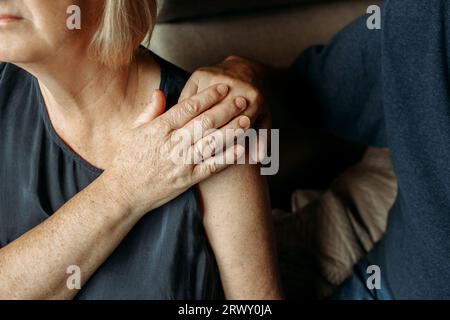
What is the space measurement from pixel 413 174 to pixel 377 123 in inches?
7.6

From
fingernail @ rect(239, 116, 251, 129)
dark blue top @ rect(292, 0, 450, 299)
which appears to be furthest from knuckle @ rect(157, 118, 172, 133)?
dark blue top @ rect(292, 0, 450, 299)

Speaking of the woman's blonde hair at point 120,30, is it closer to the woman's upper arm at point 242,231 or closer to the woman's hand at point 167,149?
the woman's hand at point 167,149

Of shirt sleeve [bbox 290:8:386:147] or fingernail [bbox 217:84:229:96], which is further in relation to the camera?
shirt sleeve [bbox 290:8:386:147]

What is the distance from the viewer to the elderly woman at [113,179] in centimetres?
78

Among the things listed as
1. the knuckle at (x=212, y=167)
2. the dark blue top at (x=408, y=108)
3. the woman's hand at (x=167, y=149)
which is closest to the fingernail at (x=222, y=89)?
the woman's hand at (x=167, y=149)

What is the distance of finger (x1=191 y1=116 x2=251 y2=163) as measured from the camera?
76 cm

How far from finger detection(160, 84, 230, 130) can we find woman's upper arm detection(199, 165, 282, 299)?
4.4 inches

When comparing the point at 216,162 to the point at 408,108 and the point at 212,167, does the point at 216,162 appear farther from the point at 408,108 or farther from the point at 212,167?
the point at 408,108

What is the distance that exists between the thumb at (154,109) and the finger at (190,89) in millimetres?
29

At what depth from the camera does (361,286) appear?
109 centimetres

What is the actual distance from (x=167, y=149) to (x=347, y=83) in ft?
1.34

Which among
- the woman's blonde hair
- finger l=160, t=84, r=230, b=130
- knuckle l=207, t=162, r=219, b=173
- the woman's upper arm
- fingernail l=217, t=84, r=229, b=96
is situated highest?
the woman's blonde hair

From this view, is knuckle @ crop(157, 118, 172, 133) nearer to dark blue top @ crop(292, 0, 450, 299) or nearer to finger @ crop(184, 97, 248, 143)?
finger @ crop(184, 97, 248, 143)
